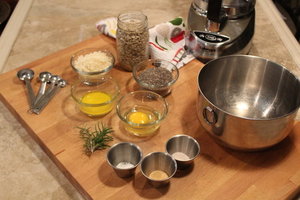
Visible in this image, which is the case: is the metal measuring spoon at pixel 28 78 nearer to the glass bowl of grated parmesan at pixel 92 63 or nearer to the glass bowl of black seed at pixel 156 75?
the glass bowl of grated parmesan at pixel 92 63

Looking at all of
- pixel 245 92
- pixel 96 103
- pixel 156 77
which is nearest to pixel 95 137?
pixel 96 103

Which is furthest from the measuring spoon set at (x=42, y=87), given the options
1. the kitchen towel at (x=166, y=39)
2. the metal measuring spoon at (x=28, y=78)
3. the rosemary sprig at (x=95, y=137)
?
the kitchen towel at (x=166, y=39)

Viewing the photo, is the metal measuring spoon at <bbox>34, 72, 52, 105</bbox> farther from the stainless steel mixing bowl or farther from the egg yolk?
the stainless steel mixing bowl

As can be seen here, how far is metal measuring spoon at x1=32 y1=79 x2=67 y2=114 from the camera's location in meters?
0.91

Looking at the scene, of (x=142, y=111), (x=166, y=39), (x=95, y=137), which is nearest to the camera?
(x=95, y=137)

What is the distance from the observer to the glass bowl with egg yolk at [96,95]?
2.93 feet

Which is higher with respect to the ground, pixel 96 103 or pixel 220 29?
pixel 220 29

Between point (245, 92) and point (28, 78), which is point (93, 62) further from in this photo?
point (245, 92)

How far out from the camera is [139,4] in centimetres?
→ 140

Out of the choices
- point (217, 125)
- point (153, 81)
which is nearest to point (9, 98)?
point (153, 81)

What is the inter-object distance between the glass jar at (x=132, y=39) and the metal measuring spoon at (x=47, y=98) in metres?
0.18

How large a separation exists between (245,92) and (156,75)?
238 millimetres

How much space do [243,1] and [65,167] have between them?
0.64 meters

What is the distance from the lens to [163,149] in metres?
0.83
